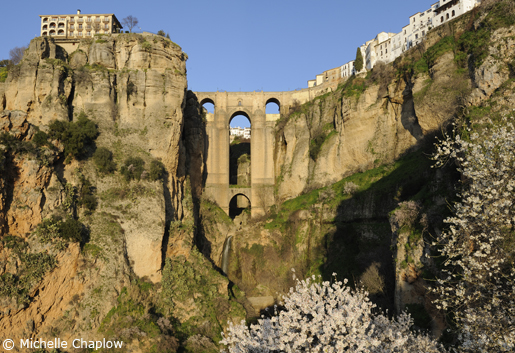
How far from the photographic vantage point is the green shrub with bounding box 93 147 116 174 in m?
31.8

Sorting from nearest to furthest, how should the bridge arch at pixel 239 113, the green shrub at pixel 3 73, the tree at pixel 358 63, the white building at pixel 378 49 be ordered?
the green shrub at pixel 3 73 < the tree at pixel 358 63 < the bridge arch at pixel 239 113 < the white building at pixel 378 49

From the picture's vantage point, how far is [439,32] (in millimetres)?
40562

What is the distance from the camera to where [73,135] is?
3070cm

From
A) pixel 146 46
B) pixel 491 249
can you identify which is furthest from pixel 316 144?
pixel 491 249

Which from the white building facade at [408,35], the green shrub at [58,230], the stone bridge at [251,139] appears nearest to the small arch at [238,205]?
the stone bridge at [251,139]

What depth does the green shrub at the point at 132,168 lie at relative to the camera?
32344mm

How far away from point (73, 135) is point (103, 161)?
2673 millimetres

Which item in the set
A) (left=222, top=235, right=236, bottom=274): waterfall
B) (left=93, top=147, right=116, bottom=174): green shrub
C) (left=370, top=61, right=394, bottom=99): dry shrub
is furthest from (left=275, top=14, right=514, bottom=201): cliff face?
(left=93, top=147, right=116, bottom=174): green shrub

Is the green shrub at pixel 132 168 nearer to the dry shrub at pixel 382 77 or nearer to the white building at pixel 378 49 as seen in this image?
the dry shrub at pixel 382 77

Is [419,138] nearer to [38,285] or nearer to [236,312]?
[236,312]

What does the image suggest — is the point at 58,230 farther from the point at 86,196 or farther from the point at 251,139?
the point at 251,139

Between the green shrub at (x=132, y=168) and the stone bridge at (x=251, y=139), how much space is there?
20.3 meters

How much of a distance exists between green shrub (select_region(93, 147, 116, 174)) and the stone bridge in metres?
21.4

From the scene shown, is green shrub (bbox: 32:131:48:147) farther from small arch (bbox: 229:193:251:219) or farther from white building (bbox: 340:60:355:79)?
white building (bbox: 340:60:355:79)
